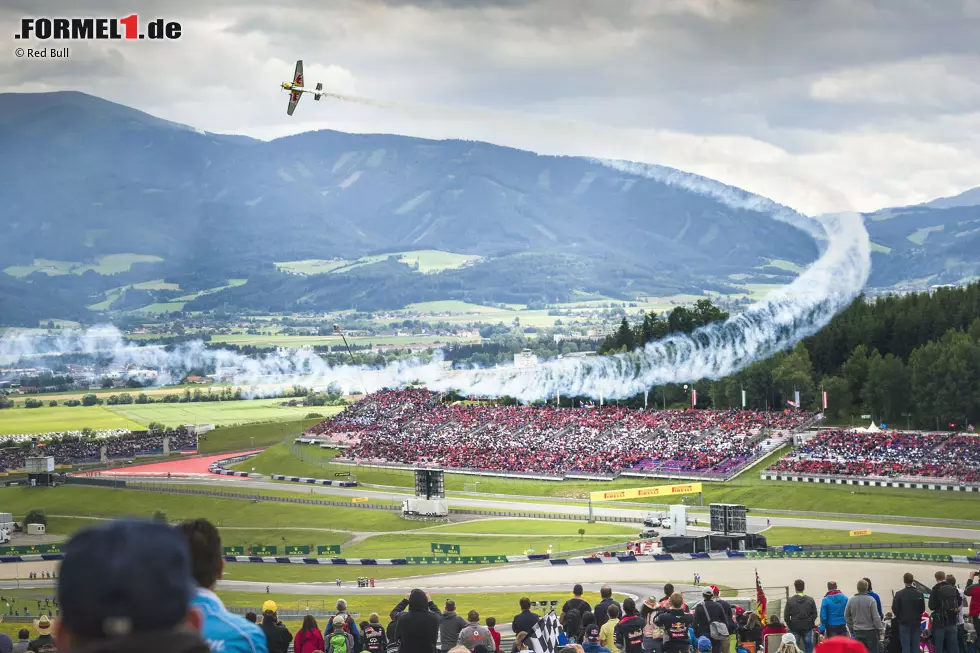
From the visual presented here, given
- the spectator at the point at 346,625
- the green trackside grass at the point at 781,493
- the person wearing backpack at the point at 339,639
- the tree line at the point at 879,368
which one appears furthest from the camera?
the tree line at the point at 879,368

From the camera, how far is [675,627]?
60.0 ft

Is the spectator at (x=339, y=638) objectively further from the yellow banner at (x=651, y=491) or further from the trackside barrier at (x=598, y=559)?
the yellow banner at (x=651, y=491)

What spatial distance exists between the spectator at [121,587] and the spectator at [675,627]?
46.8 ft

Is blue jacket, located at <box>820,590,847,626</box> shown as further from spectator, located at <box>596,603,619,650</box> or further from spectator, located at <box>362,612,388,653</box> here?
spectator, located at <box>362,612,388,653</box>

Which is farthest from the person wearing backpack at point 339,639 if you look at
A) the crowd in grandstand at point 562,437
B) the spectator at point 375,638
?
the crowd in grandstand at point 562,437

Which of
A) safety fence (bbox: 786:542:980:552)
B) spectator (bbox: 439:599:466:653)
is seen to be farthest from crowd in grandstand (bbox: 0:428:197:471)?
spectator (bbox: 439:599:466:653)

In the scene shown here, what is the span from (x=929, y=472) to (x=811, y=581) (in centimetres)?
3394

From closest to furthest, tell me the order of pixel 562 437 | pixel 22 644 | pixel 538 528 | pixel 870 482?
pixel 22 644 < pixel 538 528 < pixel 870 482 < pixel 562 437

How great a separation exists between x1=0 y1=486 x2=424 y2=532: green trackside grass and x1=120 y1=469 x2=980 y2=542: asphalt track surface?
664 centimetres

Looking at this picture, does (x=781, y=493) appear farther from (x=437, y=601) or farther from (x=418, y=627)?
(x=418, y=627)

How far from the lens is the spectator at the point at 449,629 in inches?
751

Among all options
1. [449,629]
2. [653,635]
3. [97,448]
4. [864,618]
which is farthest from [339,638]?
[97,448]

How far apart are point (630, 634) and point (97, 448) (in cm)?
14355

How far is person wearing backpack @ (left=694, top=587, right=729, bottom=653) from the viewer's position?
70.1 ft
